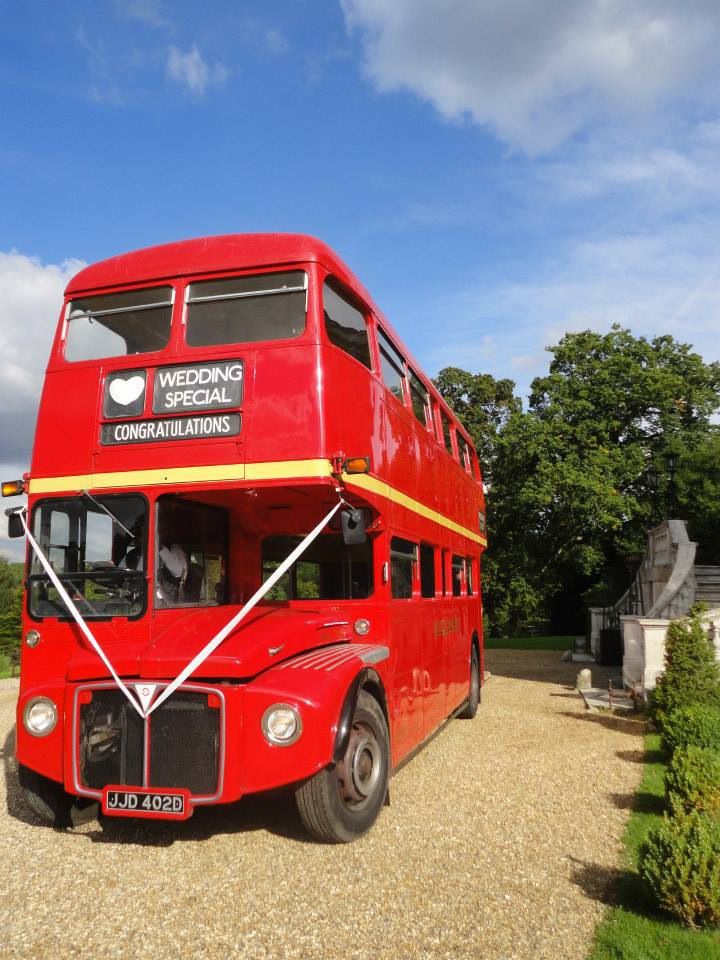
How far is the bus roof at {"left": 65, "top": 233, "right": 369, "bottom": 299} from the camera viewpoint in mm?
6406

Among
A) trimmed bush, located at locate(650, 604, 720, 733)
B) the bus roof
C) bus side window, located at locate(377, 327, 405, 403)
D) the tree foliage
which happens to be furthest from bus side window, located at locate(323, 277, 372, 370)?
the tree foliage

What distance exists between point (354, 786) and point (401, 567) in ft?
7.35

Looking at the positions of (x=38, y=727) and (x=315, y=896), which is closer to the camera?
(x=315, y=896)

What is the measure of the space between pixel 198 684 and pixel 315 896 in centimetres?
148

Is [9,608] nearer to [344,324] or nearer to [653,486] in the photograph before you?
[653,486]

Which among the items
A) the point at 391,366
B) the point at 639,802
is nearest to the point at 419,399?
the point at 391,366

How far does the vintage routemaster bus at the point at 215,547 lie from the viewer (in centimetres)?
521

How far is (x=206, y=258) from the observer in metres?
6.55

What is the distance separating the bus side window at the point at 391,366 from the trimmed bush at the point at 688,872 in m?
4.66

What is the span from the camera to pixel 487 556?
27156mm

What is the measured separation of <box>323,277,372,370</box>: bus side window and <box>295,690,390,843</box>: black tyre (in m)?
2.84

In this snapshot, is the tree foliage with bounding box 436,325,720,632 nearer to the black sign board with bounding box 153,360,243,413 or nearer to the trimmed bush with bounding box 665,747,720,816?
the trimmed bush with bounding box 665,747,720,816

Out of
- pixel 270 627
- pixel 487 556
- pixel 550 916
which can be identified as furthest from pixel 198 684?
pixel 487 556

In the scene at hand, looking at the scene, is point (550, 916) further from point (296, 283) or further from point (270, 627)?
point (296, 283)
